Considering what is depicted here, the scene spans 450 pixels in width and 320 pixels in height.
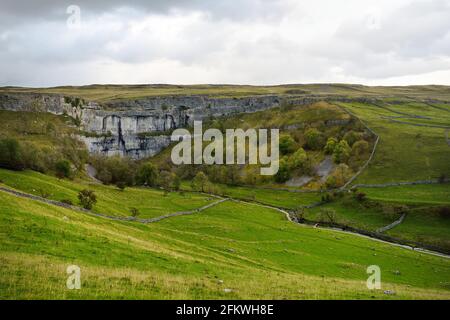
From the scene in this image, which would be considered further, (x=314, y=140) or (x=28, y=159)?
(x=314, y=140)

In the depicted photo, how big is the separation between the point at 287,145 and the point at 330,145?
21270 mm

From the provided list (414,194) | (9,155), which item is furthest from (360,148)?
(9,155)

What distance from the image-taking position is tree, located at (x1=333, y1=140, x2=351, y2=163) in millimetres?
146000

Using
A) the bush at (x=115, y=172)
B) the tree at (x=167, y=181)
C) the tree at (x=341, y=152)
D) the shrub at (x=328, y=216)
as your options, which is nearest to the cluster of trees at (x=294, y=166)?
the tree at (x=341, y=152)

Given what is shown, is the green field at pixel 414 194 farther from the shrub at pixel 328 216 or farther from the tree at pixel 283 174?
the tree at pixel 283 174

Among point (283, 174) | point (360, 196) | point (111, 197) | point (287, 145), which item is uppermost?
point (287, 145)

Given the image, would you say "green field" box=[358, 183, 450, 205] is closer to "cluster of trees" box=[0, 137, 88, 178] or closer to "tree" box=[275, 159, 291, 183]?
"tree" box=[275, 159, 291, 183]

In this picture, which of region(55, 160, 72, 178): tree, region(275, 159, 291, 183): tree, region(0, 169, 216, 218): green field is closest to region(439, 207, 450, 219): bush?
region(0, 169, 216, 218): green field

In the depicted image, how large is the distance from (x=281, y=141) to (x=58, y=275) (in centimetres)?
15647

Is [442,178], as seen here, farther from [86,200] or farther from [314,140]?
[86,200]

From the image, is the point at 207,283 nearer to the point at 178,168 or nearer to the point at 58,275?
the point at 58,275

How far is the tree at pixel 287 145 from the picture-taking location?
173500 mm

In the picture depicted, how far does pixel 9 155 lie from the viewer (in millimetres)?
85438

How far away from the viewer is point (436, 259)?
227 ft
